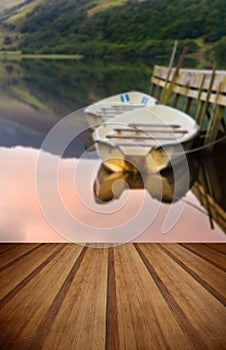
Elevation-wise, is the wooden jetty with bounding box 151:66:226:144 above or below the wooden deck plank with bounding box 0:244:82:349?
above

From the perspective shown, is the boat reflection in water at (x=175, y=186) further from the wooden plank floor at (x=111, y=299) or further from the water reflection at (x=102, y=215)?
the wooden plank floor at (x=111, y=299)

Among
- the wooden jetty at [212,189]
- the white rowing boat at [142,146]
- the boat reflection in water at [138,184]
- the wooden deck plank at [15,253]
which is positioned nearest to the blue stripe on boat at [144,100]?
the wooden jetty at [212,189]

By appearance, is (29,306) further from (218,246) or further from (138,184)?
(138,184)

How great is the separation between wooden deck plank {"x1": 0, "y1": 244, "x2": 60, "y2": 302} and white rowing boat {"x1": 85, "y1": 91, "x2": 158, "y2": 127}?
3576mm

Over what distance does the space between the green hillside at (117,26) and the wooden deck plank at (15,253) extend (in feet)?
34.9

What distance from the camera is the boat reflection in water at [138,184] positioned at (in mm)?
3805

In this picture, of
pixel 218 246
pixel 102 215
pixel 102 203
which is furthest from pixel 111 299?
pixel 102 215

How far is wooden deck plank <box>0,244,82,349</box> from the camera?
0.78 metres

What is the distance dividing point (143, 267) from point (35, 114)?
35.6 feet

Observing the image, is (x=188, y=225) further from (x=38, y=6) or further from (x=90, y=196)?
(x=38, y=6)

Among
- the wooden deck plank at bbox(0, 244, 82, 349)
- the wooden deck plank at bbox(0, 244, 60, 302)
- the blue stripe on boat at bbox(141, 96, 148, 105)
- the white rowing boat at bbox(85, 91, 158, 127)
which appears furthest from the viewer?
the blue stripe on boat at bbox(141, 96, 148, 105)

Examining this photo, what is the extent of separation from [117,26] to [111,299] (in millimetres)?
13442

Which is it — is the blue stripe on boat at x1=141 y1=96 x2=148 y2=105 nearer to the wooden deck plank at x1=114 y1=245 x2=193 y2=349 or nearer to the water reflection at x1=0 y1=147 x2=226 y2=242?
the water reflection at x1=0 y1=147 x2=226 y2=242

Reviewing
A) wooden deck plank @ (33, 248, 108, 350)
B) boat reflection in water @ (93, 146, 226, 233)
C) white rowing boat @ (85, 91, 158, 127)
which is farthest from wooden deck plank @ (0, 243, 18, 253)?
white rowing boat @ (85, 91, 158, 127)
